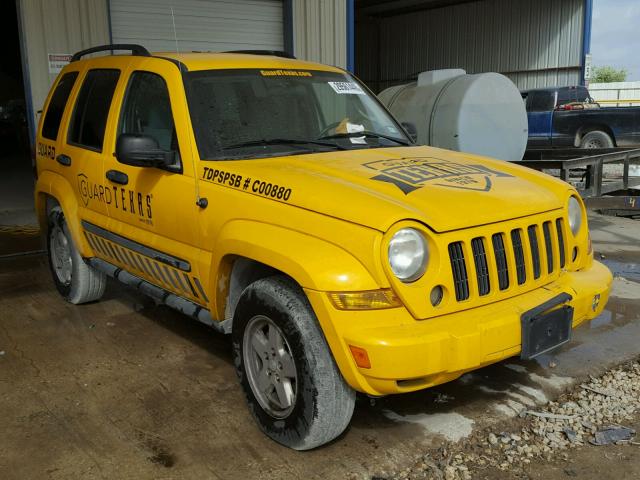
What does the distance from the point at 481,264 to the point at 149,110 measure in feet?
7.79

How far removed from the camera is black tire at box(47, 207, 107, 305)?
5.29 m

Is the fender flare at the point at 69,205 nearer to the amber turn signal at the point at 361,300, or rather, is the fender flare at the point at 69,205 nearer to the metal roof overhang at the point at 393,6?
the amber turn signal at the point at 361,300

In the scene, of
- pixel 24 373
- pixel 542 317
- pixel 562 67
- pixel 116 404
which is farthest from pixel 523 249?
pixel 562 67

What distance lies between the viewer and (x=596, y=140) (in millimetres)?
15570

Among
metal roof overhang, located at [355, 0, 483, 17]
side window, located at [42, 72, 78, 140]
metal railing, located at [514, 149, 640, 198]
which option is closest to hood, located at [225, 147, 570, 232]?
side window, located at [42, 72, 78, 140]

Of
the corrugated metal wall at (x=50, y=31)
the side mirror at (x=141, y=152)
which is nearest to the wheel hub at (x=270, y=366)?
the side mirror at (x=141, y=152)

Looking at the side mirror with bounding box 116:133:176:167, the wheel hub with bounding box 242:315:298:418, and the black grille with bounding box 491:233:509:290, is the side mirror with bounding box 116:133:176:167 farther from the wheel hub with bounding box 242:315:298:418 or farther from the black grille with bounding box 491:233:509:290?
the black grille with bounding box 491:233:509:290

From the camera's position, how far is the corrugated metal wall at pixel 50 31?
8.82 m

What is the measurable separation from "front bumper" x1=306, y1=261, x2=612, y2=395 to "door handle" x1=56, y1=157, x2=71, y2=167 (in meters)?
2.97

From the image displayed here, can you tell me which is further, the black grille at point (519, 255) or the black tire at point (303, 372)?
the black grille at point (519, 255)

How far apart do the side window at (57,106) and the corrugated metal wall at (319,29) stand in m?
6.38

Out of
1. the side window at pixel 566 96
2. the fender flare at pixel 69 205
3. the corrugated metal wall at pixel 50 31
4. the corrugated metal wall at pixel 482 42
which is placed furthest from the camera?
the corrugated metal wall at pixel 482 42

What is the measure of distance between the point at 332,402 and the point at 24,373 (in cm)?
229

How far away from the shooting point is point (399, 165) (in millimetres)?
3619
